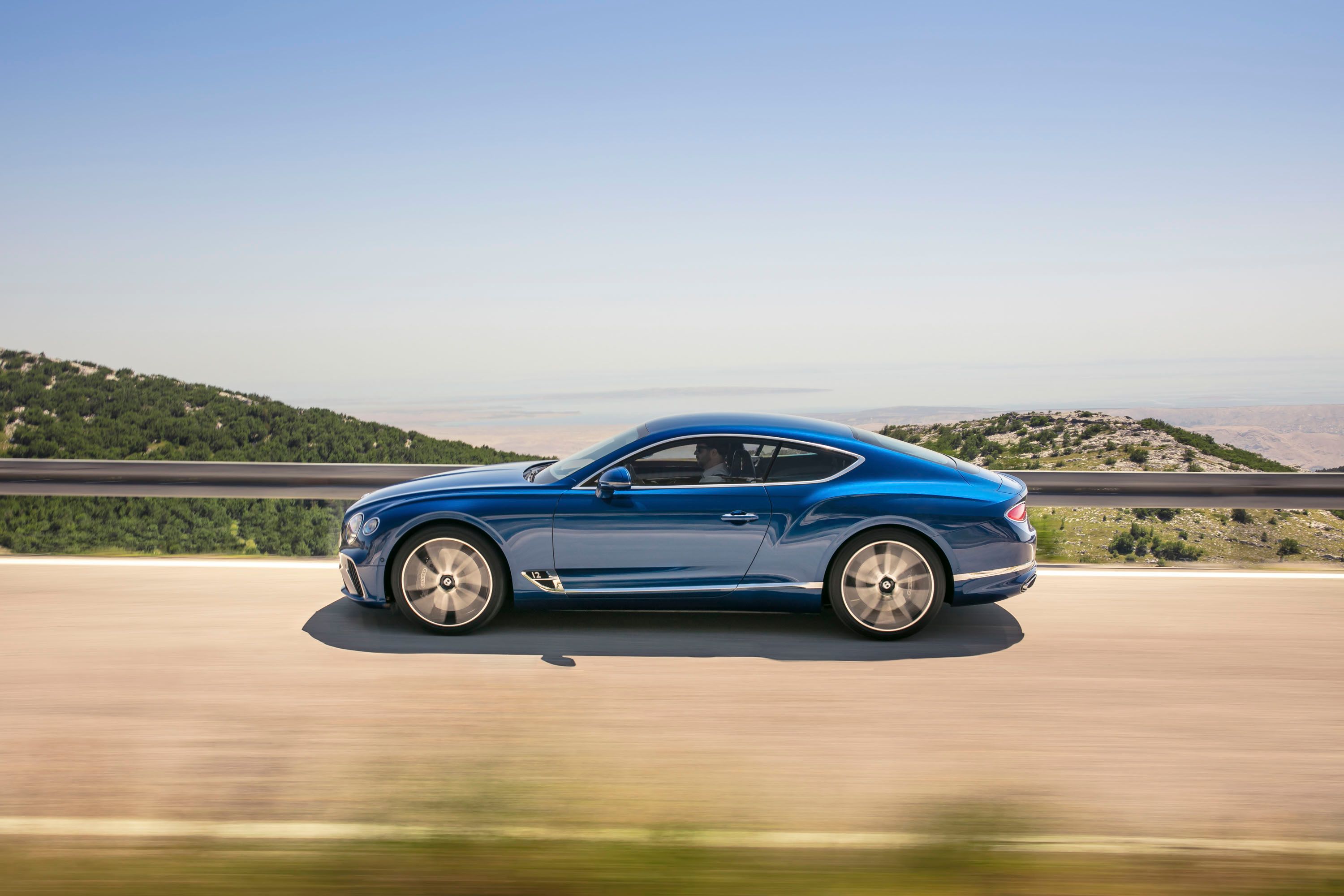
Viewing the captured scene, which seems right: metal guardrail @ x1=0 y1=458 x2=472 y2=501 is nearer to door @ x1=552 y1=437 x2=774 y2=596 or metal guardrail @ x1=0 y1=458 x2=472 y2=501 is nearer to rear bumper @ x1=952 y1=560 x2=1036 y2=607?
door @ x1=552 y1=437 x2=774 y2=596

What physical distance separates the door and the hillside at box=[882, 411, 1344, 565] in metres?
1.87

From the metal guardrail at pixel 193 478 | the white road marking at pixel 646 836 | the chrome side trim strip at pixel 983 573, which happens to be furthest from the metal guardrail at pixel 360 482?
the white road marking at pixel 646 836

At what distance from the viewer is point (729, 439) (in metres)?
6.09

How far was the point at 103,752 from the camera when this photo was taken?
162 inches

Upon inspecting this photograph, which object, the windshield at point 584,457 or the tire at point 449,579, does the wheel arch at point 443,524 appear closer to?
the tire at point 449,579

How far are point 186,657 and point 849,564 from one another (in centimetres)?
375

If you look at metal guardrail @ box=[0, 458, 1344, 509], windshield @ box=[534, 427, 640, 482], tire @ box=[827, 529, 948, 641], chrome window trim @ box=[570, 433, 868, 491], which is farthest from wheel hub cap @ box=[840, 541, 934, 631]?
metal guardrail @ box=[0, 458, 1344, 509]

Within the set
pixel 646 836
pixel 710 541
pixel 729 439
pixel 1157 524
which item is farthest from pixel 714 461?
pixel 1157 524

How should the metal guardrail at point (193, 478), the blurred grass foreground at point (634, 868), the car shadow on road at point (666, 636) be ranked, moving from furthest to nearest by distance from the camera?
the metal guardrail at point (193, 478) < the car shadow on road at point (666, 636) < the blurred grass foreground at point (634, 868)

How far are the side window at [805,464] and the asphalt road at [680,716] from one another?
37.7 inches

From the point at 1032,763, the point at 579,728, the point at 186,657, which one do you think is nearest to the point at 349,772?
the point at 579,728

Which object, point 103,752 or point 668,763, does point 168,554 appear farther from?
point 668,763

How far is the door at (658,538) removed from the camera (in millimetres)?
5820

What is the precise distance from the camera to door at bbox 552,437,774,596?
5.82m
